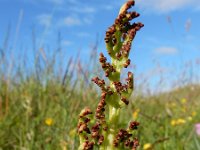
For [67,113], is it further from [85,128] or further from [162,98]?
[162,98]

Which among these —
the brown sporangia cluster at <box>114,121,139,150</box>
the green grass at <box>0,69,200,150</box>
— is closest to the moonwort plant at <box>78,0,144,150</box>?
the brown sporangia cluster at <box>114,121,139,150</box>

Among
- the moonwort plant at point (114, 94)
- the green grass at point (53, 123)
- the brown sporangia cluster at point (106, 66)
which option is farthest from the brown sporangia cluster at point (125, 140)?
the green grass at point (53, 123)

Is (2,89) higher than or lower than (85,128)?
higher

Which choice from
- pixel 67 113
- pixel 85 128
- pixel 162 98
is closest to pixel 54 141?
pixel 67 113

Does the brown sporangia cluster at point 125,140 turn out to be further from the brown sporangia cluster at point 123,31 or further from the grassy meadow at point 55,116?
the grassy meadow at point 55,116

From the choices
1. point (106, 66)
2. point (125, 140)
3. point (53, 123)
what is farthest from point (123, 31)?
point (53, 123)

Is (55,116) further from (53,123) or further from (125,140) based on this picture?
(125,140)
